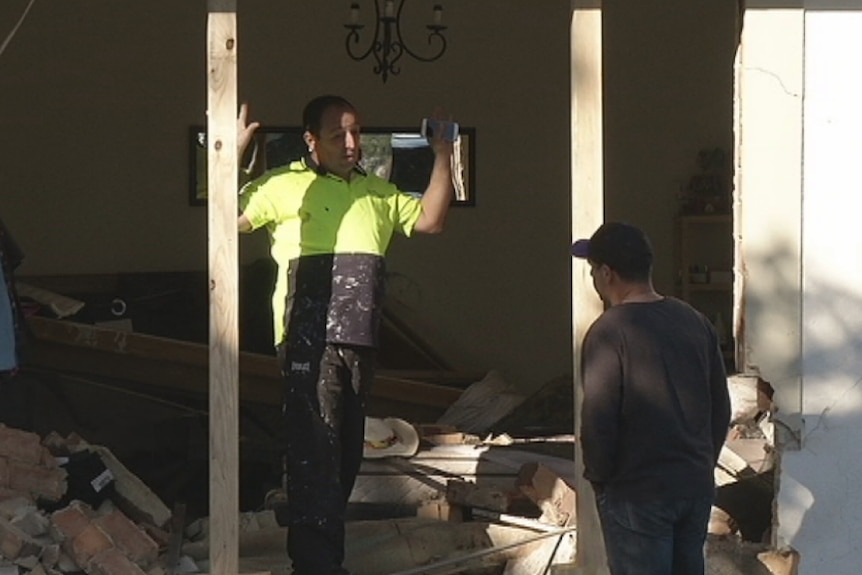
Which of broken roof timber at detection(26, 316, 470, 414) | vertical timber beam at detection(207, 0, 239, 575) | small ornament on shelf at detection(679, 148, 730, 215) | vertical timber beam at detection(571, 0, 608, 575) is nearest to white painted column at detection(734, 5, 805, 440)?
vertical timber beam at detection(571, 0, 608, 575)

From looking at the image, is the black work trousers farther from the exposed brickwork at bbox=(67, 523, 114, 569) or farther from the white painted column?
the white painted column

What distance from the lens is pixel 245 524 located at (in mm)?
6848

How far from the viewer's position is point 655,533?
4.94m

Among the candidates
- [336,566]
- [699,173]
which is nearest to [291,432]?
[336,566]

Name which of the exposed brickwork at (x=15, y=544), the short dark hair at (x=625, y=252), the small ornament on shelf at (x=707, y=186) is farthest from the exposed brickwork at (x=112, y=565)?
the small ornament on shelf at (x=707, y=186)

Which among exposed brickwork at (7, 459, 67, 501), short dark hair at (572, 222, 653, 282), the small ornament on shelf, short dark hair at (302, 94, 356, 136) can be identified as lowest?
exposed brickwork at (7, 459, 67, 501)

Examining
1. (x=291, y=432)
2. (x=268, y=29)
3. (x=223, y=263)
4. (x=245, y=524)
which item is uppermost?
(x=268, y=29)

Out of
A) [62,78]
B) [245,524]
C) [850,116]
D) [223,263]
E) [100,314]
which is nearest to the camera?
[223,263]

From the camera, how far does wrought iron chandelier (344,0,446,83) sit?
11.1 metres

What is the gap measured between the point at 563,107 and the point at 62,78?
3.46 meters

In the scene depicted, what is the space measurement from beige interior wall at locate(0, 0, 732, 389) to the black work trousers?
16.8 feet

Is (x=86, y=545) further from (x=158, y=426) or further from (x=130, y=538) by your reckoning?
(x=158, y=426)

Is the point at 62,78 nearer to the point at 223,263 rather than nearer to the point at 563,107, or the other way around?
the point at 563,107

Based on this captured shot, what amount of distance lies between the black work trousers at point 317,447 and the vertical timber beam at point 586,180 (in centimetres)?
88
